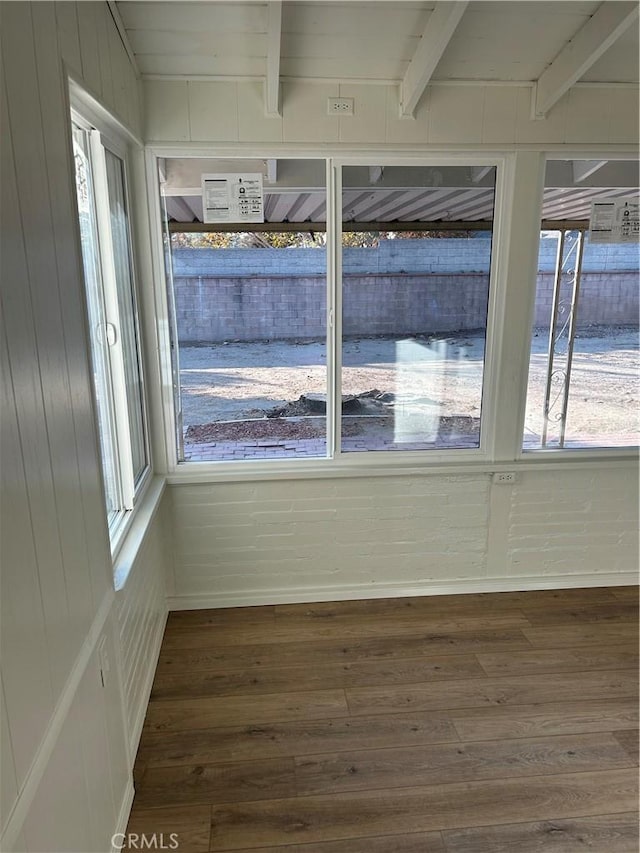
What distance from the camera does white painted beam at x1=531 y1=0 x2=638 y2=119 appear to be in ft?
6.66

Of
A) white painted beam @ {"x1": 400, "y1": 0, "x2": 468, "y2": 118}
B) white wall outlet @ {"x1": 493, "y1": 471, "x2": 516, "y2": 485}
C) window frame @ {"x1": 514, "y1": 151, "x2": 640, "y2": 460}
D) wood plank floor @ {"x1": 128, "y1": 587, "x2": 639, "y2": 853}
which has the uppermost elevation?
white painted beam @ {"x1": 400, "y1": 0, "x2": 468, "y2": 118}

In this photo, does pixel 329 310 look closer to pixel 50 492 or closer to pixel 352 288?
pixel 352 288

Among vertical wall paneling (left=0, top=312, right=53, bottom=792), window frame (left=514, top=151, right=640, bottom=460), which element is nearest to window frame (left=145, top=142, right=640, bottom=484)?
window frame (left=514, top=151, right=640, bottom=460)

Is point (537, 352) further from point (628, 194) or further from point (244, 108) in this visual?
point (244, 108)

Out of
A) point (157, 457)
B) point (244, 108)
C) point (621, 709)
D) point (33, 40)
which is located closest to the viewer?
point (33, 40)

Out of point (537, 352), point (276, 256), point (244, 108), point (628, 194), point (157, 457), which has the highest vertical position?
point (244, 108)

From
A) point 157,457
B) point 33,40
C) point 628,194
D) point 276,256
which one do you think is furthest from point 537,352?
point 33,40

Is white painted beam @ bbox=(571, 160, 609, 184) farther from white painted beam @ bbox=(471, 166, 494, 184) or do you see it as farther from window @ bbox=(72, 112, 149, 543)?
window @ bbox=(72, 112, 149, 543)

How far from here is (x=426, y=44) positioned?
2113mm

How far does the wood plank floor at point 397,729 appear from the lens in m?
1.76

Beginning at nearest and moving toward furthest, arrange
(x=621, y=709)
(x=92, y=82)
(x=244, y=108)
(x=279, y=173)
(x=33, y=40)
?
(x=33, y=40)
(x=92, y=82)
(x=621, y=709)
(x=244, y=108)
(x=279, y=173)

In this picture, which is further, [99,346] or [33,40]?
[99,346]

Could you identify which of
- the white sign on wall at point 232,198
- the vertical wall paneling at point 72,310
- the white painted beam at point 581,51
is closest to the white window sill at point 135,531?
the vertical wall paneling at point 72,310

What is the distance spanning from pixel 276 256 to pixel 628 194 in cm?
178
